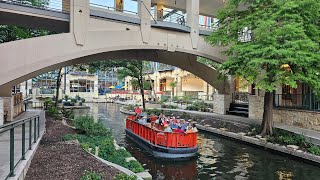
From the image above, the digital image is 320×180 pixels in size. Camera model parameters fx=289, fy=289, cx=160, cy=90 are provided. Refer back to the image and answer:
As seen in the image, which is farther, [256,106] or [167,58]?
[167,58]

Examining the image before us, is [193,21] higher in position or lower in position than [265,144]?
higher

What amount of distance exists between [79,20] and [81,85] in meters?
53.2

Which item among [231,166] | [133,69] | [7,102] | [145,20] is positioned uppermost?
[145,20]

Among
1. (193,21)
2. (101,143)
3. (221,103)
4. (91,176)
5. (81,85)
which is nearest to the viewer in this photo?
(91,176)

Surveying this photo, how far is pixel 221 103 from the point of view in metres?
26.5

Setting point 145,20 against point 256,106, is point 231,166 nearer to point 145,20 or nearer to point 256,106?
point 145,20

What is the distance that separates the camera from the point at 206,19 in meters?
40.7

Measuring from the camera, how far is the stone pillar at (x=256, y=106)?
73.2ft

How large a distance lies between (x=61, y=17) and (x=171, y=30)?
284 inches

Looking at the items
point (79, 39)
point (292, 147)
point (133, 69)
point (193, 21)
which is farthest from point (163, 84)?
point (292, 147)

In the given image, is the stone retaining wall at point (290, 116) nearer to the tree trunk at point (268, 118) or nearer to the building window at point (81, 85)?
the tree trunk at point (268, 118)

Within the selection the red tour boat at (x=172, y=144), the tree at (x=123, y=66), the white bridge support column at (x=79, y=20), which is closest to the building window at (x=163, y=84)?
the tree at (x=123, y=66)

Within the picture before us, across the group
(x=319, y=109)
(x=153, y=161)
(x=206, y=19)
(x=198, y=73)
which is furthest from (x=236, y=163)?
(x=206, y=19)

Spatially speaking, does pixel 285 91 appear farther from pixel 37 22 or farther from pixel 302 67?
pixel 37 22
